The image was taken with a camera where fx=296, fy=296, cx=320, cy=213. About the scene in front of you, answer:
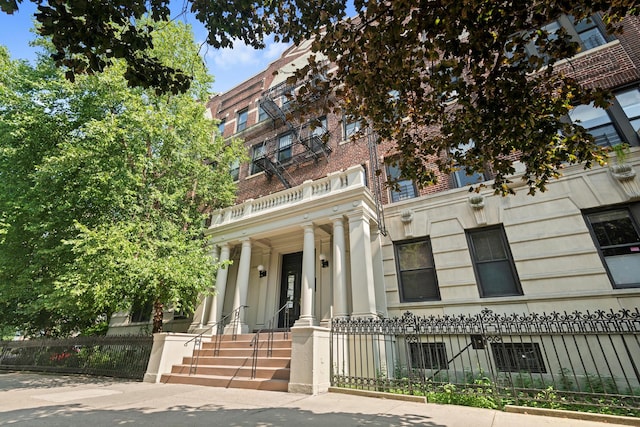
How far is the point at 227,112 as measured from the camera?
72.7 feet

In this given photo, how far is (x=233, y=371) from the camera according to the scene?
8320mm

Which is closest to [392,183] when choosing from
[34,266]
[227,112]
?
[34,266]

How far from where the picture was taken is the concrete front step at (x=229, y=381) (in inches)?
278

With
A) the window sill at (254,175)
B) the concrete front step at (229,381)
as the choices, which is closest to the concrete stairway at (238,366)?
the concrete front step at (229,381)

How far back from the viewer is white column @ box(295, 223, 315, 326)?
9672mm

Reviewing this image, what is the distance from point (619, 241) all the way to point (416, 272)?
5596 mm

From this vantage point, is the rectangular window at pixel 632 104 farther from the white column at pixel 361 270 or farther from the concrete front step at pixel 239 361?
the concrete front step at pixel 239 361

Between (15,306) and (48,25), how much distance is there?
19253 mm

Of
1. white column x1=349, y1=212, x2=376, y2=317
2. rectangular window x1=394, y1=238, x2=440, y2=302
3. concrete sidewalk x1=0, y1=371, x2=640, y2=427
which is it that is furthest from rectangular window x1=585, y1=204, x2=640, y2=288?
white column x1=349, y1=212, x2=376, y2=317

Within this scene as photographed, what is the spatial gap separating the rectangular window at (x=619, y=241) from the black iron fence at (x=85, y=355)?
14294mm

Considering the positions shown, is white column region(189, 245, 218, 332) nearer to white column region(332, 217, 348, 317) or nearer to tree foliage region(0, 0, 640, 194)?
white column region(332, 217, 348, 317)

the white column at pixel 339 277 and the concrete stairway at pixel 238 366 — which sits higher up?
the white column at pixel 339 277

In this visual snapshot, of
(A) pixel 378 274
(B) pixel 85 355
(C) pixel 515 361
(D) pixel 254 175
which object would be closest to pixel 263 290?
(A) pixel 378 274

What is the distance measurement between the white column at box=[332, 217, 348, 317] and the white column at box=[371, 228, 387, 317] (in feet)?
4.59
